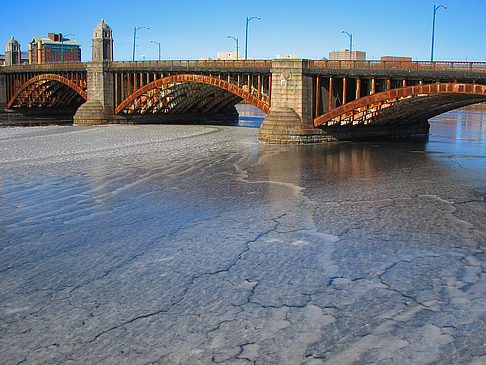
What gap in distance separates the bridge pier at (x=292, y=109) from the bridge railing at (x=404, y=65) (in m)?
1.22

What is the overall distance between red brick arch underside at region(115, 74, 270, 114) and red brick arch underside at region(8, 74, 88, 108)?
6841 mm

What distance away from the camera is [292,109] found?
3622cm

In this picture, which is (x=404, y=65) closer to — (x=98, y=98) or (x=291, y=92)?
(x=291, y=92)

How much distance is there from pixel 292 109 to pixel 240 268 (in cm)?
2626

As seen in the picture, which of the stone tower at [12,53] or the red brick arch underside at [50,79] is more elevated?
the stone tower at [12,53]

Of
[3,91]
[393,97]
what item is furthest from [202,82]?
[3,91]

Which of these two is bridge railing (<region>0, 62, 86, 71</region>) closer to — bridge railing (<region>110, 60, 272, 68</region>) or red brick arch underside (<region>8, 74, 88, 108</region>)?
red brick arch underside (<region>8, 74, 88, 108</region>)

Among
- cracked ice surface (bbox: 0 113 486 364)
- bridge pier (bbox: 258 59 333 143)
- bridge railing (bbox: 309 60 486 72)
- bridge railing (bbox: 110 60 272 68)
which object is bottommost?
cracked ice surface (bbox: 0 113 486 364)

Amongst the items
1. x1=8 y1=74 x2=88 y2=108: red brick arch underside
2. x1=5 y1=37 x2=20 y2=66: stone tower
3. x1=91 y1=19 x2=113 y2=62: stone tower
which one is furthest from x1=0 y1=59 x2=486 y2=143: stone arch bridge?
x1=5 y1=37 x2=20 y2=66: stone tower

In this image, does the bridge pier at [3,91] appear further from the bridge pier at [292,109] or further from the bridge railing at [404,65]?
the bridge railing at [404,65]

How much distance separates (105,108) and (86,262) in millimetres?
46476

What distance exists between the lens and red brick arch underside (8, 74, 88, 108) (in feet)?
196

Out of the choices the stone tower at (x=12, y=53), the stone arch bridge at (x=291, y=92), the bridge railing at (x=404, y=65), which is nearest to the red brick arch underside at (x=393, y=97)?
the stone arch bridge at (x=291, y=92)

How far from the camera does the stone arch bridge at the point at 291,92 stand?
101ft
